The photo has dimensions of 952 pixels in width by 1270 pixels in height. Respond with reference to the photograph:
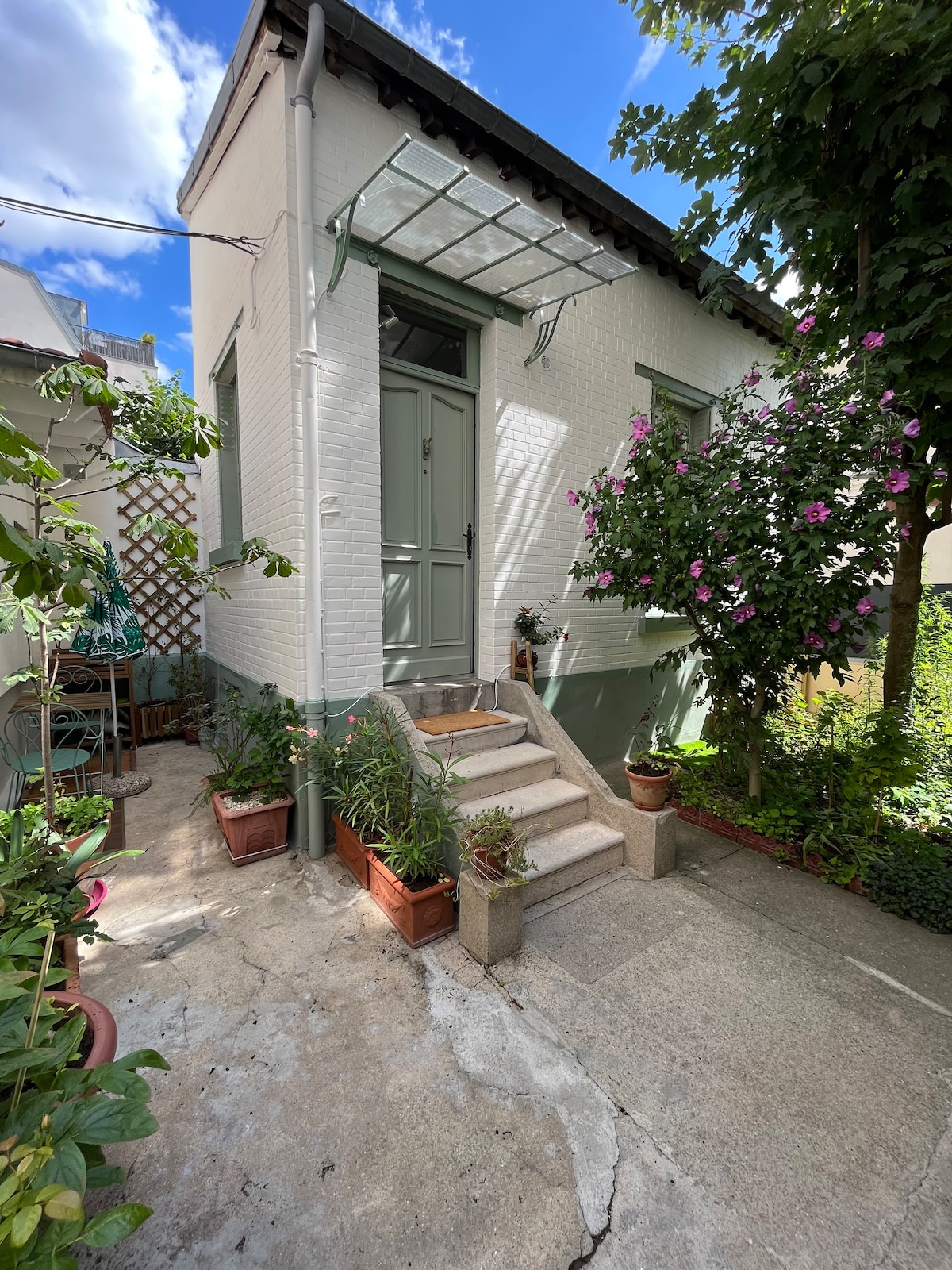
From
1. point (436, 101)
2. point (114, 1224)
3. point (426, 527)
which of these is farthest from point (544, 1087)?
point (436, 101)

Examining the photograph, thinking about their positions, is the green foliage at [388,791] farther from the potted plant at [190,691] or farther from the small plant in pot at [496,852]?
the potted plant at [190,691]

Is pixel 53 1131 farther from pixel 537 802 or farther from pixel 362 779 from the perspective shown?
pixel 537 802

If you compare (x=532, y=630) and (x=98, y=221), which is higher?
(x=98, y=221)

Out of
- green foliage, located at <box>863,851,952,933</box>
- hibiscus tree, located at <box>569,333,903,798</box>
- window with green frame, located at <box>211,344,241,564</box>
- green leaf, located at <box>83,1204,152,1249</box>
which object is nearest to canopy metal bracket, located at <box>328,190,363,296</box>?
hibiscus tree, located at <box>569,333,903,798</box>

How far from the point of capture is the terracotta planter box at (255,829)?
302 cm

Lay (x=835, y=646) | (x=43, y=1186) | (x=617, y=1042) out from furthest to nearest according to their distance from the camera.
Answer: (x=835, y=646)
(x=617, y=1042)
(x=43, y=1186)

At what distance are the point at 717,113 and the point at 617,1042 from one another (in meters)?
4.77

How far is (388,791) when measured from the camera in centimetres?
275

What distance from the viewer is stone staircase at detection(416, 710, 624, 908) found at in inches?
109

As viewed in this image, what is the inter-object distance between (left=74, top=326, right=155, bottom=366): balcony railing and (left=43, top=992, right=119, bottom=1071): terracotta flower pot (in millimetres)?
23113

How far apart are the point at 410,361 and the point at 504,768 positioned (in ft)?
9.86

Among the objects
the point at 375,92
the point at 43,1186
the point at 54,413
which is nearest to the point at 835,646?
the point at 43,1186

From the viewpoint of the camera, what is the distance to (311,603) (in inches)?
121

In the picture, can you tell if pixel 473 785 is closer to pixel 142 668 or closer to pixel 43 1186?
pixel 43 1186
